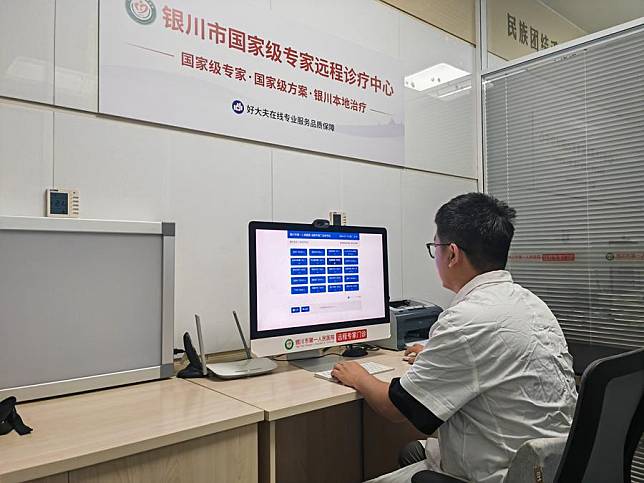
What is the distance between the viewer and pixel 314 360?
80.2 inches

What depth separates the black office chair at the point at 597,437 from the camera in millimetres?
1079

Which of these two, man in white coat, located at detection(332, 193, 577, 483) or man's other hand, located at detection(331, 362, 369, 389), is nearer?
man in white coat, located at detection(332, 193, 577, 483)

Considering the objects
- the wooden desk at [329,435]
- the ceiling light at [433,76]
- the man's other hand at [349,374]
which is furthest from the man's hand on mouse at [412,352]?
the ceiling light at [433,76]

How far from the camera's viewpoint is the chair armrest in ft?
3.80

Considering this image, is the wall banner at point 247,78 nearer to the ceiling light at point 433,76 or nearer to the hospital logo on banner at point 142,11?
the hospital logo on banner at point 142,11

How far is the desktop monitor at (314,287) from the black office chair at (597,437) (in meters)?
0.67

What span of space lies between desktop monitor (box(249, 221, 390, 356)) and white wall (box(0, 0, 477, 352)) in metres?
0.36

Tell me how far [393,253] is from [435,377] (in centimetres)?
141

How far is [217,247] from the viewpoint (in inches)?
80.9

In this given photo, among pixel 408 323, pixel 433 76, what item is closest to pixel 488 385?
pixel 408 323

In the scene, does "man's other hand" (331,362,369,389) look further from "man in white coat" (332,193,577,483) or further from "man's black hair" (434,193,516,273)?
"man's black hair" (434,193,516,273)

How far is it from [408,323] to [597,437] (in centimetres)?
118

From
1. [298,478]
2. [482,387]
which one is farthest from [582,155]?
[298,478]

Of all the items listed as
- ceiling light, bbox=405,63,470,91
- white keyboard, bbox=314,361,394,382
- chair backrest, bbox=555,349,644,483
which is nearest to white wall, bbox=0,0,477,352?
ceiling light, bbox=405,63,470,91
